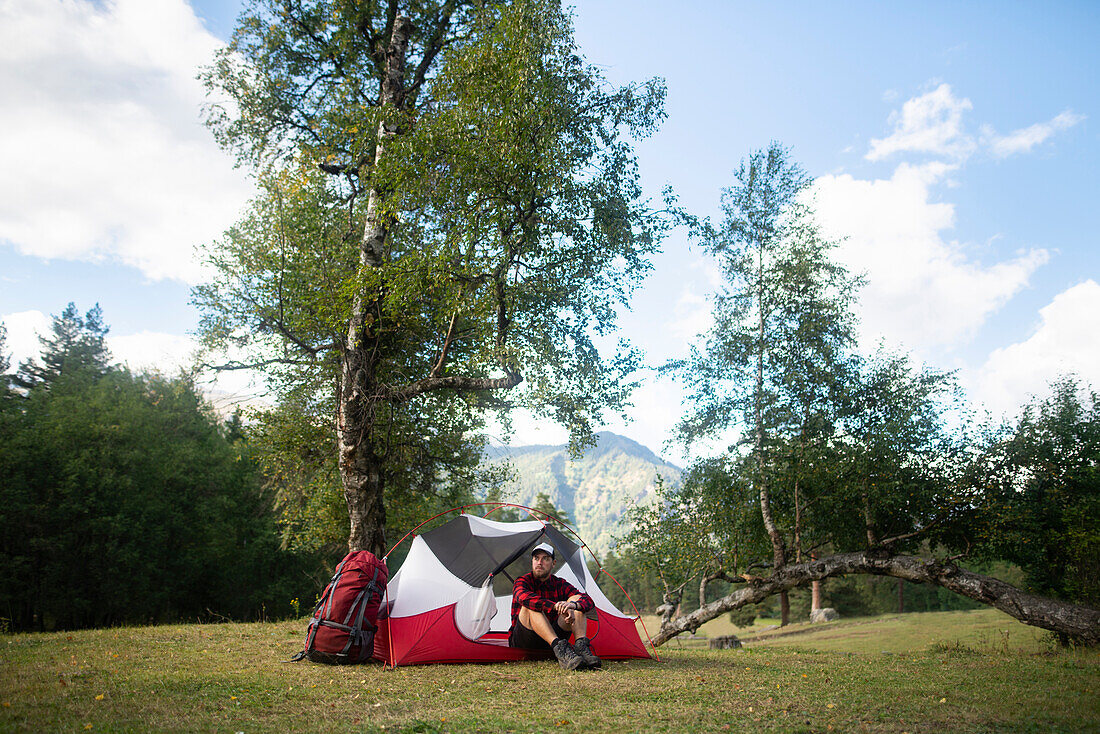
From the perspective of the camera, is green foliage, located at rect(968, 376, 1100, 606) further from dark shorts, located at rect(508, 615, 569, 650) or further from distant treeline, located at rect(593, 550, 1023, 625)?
distant treeline, located at rect(593, 550, 1023, 625)

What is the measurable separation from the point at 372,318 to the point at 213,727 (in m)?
8.05

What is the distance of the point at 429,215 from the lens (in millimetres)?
11289

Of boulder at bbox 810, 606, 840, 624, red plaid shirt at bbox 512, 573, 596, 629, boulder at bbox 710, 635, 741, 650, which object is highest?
red plaid shirt at bbox 512, 573, 596, 629

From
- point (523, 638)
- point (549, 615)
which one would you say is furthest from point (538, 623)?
point (523, 638)

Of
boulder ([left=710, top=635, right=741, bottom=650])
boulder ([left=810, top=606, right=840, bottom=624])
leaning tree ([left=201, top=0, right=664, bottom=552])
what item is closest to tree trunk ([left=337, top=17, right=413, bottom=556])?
leaning tree ([left=201, top=0, right=664, bottom=552])

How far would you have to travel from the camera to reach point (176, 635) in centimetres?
888

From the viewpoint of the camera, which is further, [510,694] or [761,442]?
[761,442]

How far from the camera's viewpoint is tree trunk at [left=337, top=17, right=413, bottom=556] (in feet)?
34.5

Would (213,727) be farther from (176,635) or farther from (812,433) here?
(812,433)

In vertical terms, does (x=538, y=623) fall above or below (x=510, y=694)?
above

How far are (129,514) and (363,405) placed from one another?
22.6 meters

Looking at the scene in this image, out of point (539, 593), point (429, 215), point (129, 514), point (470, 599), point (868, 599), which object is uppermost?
point (429, 215)

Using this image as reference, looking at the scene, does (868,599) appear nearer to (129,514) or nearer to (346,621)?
(129,514)

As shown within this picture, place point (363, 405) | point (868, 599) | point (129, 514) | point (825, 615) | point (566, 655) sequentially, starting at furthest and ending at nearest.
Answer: point (868, 599) < point (825, 615) < point (129, 514) < point (363, 405) < point (566, 655)
